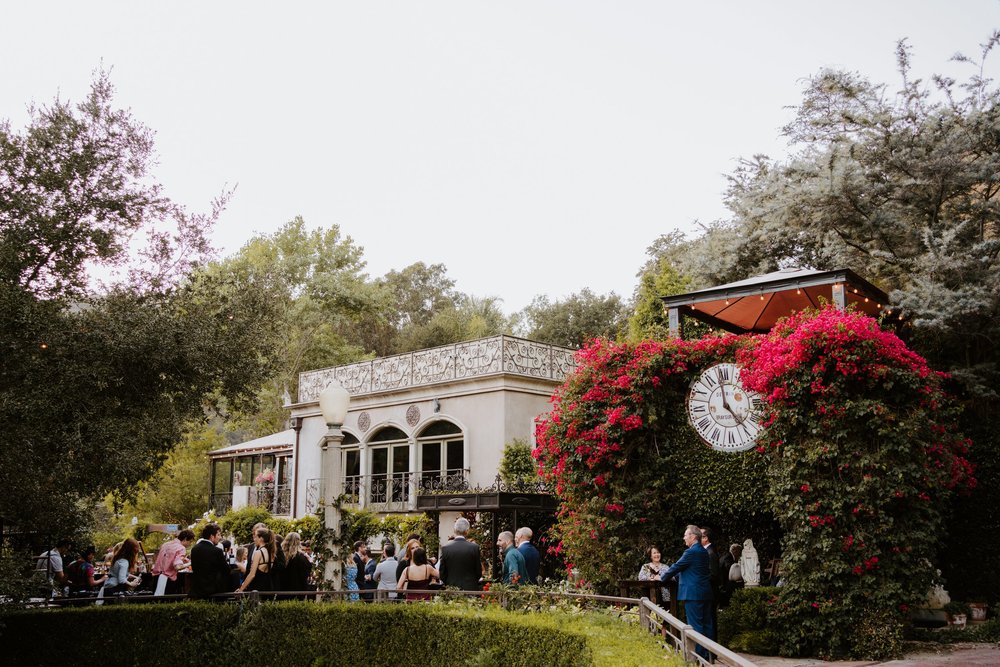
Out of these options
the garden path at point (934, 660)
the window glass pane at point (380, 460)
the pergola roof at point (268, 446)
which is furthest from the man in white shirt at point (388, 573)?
the pergola roof at point (268, 446)

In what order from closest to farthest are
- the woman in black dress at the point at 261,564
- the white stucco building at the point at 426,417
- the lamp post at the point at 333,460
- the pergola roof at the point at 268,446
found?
the lamp post at the point at 333,460 < the woman in black dress at the point at 261,564 < the white stucco building at the point at 426,417 < the pergola roof at the point at 268,446

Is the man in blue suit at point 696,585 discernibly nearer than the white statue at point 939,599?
Yes

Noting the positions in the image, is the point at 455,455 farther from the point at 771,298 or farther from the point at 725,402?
the point at 725,402

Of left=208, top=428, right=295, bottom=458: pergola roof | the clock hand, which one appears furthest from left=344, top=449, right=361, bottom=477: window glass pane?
the clock hand

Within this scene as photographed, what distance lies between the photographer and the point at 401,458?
24.2 metres

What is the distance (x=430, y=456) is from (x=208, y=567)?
1320 cm

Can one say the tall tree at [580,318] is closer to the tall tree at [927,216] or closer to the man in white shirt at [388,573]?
the tall tree at [927,216]

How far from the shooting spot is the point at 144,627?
35.1ft

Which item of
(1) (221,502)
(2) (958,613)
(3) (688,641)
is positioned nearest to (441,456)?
(1) (221,502)

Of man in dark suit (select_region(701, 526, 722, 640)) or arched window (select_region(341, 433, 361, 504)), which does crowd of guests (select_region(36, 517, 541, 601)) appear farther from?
arched window (select_region(341, 433, 361, 504))

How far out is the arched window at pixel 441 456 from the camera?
880 inches

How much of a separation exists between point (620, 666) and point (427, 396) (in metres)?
18.6

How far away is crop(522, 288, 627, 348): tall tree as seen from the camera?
4209cm

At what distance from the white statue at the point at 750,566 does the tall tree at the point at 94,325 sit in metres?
7.47
